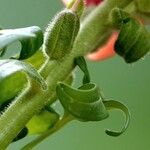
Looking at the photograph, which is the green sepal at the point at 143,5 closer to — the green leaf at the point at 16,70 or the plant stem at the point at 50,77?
the plant stem at the point at 50,77

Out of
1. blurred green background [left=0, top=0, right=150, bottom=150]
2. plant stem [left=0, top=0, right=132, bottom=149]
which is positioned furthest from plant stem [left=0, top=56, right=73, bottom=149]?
blurred green background [left=0, top=0, right=150, bottom=150]

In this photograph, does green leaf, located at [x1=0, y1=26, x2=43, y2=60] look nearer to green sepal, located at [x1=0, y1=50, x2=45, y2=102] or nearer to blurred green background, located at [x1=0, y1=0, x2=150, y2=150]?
green sepal, located at [x1=0, y1=50, x2=45, y2=102]

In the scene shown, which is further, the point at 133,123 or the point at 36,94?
the point at 133,123

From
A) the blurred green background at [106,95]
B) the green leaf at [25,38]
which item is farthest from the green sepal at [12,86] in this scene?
the blurred green background at [106,95]

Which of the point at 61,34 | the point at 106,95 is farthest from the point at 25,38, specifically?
the point at 106,95

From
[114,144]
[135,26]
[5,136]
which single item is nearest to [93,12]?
[135,26]

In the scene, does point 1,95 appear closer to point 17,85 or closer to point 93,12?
point 17,85

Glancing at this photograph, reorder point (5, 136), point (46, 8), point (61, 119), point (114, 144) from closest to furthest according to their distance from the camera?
1. point (5, 136)
2. point (61, 119)
3. point (114, 144)
4. point (46, 8)
